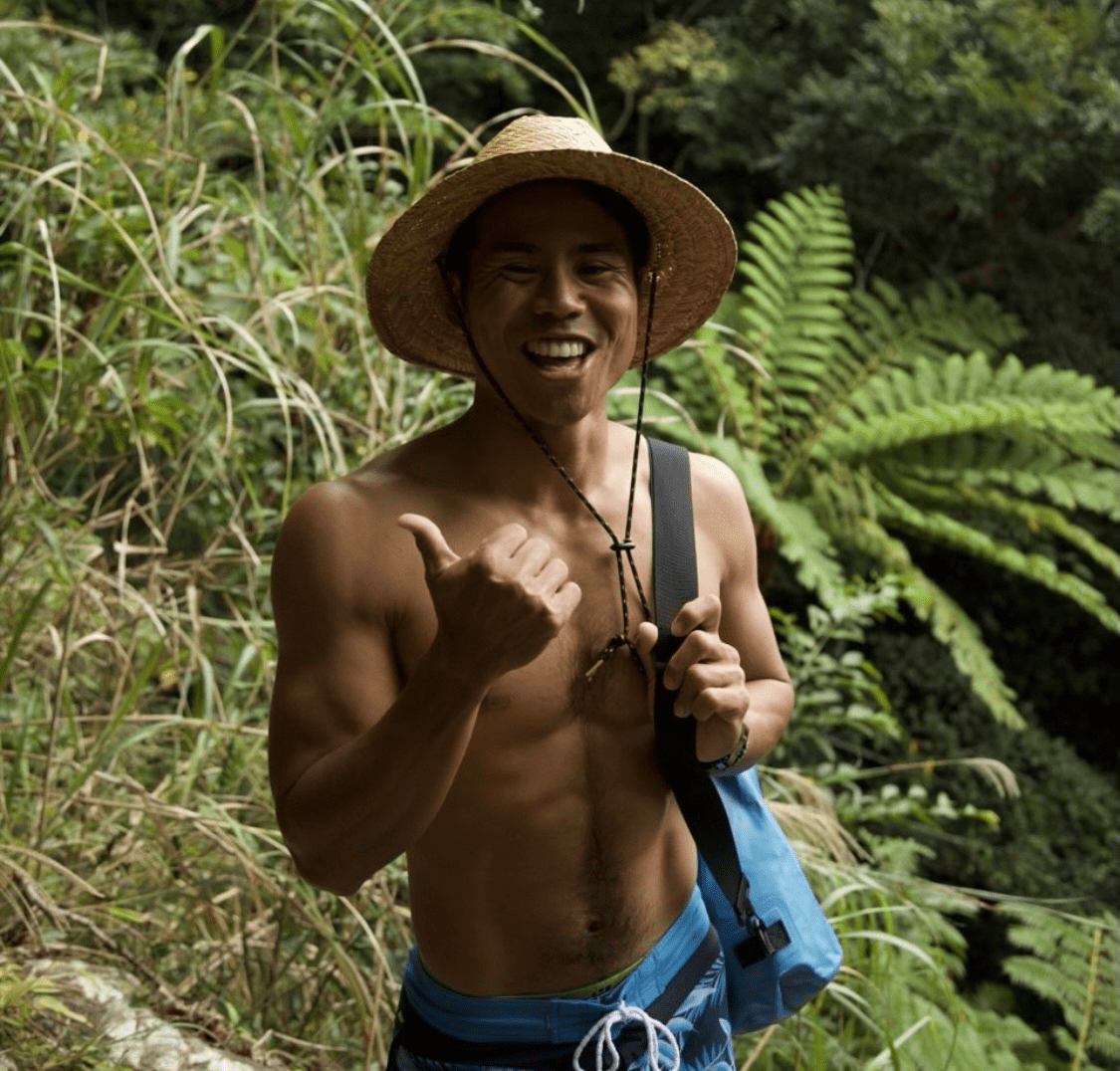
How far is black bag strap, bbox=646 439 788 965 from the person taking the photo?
76.5 inches

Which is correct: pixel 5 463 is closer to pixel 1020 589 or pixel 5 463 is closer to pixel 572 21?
pixel 1020 589

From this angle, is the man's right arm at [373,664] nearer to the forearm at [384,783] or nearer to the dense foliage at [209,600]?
the forearm at [384,783]

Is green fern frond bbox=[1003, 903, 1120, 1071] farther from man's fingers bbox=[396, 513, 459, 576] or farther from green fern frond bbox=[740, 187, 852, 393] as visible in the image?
man's fingers bbox=[396, 513, 459, 576]

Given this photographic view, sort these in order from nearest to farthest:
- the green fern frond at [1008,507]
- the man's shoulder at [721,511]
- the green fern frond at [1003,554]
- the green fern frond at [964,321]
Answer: the man's shoulder at [721,511]
the green fern frond at [1003,554]
the green fern frond at [1008,507]
the green fern frond at [964,321]

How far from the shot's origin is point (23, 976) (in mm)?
2590

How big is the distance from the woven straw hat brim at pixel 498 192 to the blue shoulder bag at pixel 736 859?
21cm

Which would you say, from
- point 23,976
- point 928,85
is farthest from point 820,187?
point 23,976

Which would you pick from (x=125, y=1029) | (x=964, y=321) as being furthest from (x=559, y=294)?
(x=964, y=321)

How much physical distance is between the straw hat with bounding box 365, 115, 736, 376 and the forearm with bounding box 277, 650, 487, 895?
0.58 meters

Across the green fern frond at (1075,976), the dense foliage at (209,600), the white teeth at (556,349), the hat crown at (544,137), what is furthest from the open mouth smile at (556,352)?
the green fern frond at (1075,976)

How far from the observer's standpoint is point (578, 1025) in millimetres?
1917

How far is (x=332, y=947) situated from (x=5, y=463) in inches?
54.5

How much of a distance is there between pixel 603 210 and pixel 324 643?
2.09ft

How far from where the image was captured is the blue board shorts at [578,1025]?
1905 mm
